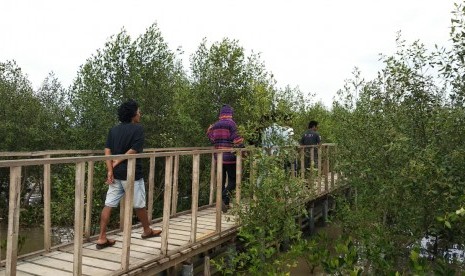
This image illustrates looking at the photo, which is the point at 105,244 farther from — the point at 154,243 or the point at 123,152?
the point at 123,152

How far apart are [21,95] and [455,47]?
16637 mm

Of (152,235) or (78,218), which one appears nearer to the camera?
(78,218)

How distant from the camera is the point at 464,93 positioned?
18.2 feet

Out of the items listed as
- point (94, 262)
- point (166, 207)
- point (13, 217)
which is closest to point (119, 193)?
point (166, 207)

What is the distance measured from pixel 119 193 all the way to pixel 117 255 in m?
0.75

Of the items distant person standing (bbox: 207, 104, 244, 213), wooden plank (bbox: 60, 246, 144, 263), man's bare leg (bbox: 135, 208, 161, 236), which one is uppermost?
distant person standing (bbox: 207, 104, 244, 213)

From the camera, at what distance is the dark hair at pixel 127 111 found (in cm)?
511

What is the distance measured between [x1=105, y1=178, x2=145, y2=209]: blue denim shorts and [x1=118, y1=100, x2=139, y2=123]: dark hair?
778 millimetres

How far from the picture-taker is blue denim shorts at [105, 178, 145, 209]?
16.5ft

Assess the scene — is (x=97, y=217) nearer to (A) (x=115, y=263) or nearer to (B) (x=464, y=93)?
(A) (x=115, y=263)

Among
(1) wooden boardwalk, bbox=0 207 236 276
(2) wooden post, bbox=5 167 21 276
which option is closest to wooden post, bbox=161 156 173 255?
(1) wooden boardwalk, bbox=0 207 236 276

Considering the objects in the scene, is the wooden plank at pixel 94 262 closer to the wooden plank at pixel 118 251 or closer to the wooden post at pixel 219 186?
the wooden plank at pixel 118 251

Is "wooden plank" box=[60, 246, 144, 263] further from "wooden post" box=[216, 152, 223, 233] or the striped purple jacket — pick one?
the striped purple jacket

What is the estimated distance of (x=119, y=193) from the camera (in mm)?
5070
